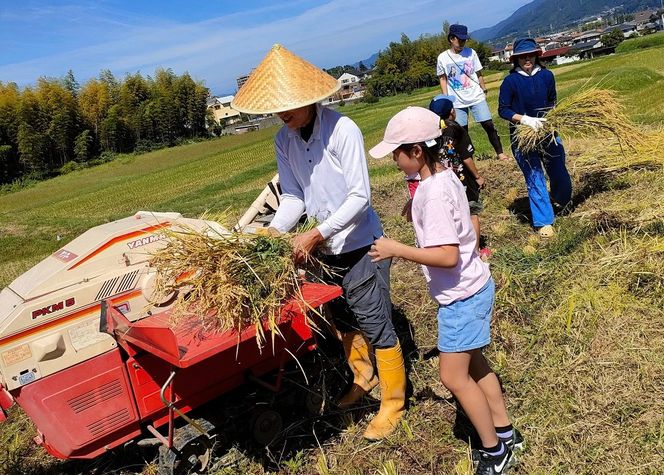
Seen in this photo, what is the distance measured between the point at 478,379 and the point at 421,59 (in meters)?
80.0

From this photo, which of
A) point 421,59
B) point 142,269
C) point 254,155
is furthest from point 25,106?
point 421,59

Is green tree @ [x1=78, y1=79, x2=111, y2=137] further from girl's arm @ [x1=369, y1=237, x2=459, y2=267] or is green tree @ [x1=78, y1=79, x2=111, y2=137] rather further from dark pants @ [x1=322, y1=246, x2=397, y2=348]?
girl's arm @ [x1=369, y1=237, x2=459, y2=267]

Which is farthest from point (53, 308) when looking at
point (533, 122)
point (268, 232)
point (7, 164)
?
point (7, 164)

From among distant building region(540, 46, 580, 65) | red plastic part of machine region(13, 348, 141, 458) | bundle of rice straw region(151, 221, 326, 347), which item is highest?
distant building region(540, 46, 580, 65)

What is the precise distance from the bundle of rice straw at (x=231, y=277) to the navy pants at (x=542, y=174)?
11.1ft

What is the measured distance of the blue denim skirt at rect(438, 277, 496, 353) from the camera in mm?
2682

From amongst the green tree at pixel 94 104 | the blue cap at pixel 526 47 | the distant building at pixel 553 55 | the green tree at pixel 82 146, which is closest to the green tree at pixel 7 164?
the green tree at pixel 82 146

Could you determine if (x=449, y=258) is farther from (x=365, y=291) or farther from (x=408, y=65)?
(x=408, y=65)

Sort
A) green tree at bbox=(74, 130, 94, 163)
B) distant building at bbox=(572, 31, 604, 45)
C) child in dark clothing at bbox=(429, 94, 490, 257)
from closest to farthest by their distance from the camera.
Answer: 1. child in dark clothing at bbox=(429, 94, 490, 257)
2. green tree at bbox=(74, 130, 94, 163)
3. distant building at bbox=(572, 31, 604, 45)

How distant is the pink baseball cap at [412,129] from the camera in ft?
8.43

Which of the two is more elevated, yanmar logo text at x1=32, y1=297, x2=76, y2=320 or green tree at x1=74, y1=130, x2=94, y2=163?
green tree at x1=74, y1=130, x2=94, y2=163

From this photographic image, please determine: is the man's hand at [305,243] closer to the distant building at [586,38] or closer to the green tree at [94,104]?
the green tree at [94,104]

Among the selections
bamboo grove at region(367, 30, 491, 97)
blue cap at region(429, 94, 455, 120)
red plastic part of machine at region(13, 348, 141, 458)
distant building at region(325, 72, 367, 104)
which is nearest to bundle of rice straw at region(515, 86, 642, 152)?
blue cap at region(429, 94, 455, 120)

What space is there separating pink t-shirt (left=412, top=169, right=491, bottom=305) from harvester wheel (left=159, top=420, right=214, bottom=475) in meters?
1.74
